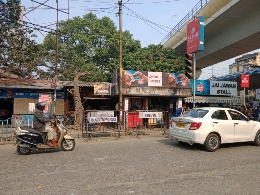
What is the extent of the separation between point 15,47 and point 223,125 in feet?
56.6

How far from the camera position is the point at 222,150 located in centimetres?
822

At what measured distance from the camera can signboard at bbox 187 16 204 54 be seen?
1236 centimetres

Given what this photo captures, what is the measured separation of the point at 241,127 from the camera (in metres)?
8.67

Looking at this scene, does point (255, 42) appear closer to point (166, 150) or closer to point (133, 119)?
point (133, 119)

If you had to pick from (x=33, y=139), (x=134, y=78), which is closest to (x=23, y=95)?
(x=134, y=78)

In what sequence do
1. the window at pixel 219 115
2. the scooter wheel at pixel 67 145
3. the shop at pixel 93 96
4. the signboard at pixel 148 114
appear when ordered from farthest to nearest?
the shop at pixel 93 96 < the signboard at pixel 148 114 < the window at pixel 219 115 < the scooter wheel at pixel 67 145

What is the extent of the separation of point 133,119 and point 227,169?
27.0 feet

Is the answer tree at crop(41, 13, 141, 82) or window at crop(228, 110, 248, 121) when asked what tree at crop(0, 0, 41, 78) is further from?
window at crop(228, 110, 248, 121)

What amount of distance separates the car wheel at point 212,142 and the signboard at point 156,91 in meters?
7.50

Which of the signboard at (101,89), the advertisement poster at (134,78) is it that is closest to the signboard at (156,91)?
the advertisement poster at (134,78)

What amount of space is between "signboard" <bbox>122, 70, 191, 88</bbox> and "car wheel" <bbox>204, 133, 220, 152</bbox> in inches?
305

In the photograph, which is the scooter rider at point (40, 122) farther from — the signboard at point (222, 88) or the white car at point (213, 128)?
the signboard at point (222, 88)

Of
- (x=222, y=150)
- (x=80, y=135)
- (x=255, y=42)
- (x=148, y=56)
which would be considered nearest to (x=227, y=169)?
(x=222, y=150)

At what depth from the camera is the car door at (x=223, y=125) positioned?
816 cm
